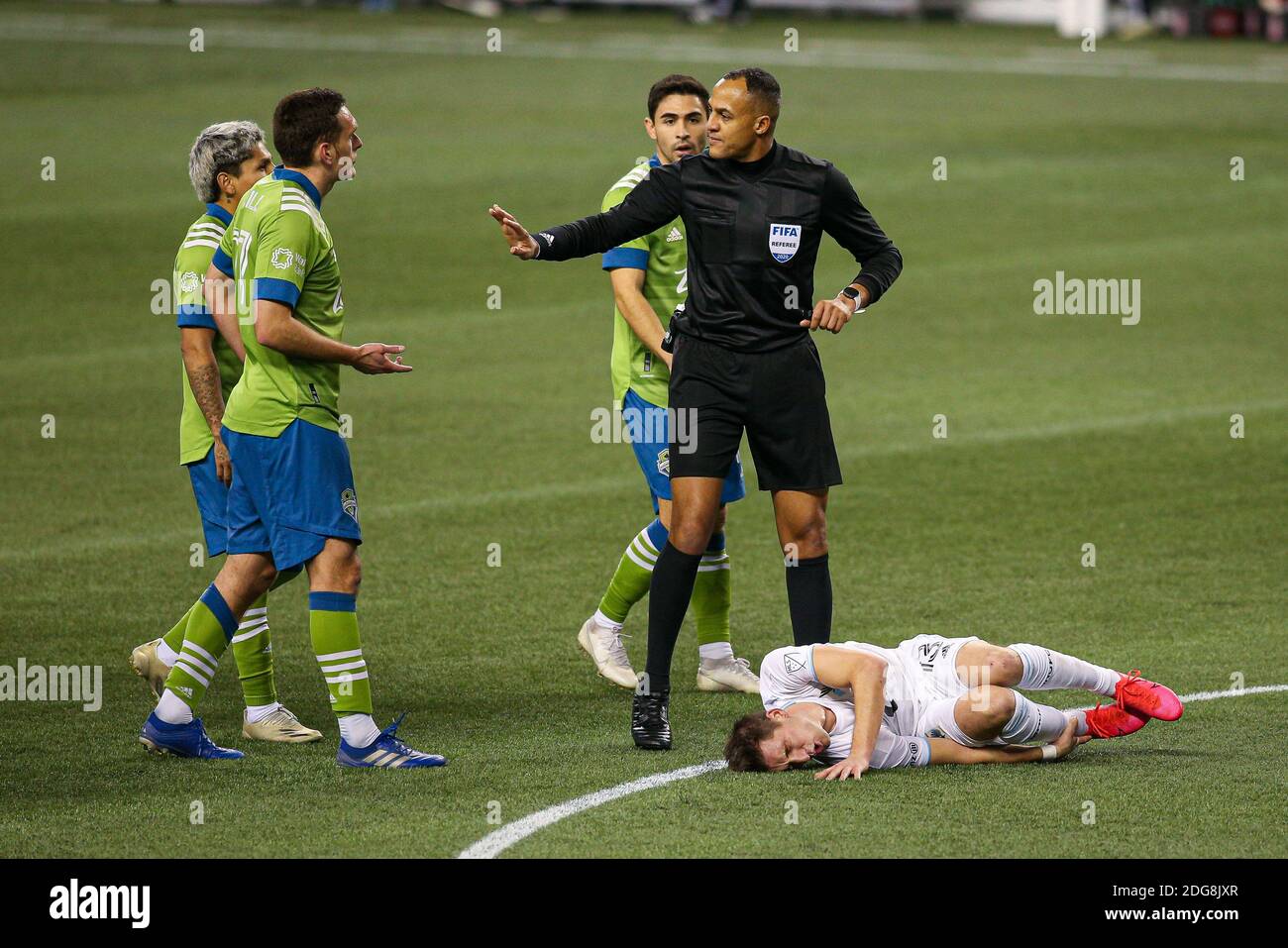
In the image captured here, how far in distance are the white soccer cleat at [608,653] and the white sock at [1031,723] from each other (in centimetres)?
212

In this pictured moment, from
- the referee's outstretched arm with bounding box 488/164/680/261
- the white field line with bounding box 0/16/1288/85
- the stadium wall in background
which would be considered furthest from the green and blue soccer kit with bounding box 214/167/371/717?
the stadium wall in background

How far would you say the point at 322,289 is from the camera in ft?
23.3

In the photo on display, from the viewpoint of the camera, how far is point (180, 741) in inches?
286

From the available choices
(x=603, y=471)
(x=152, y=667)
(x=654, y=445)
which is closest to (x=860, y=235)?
(x=654, y=445)

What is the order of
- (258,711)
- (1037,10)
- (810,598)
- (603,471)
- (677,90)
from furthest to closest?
1. (1037,10)
2. (603,471)
3. (677,90)
4. (258,711)
5. (810,598)

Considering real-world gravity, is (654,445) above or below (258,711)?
above

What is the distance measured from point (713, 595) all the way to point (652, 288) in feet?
4.62

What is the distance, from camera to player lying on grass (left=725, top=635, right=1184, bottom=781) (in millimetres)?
6922

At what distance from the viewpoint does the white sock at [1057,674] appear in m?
7.13

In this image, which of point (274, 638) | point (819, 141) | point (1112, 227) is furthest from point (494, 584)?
point (819, 141)

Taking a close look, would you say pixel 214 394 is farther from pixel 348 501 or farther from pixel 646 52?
pixel 646 52

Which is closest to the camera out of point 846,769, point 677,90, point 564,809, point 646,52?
point 564,809

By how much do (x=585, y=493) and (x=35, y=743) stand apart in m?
5.92

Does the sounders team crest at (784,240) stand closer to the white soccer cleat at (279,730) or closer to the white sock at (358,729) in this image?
the white sock at (358,729)
